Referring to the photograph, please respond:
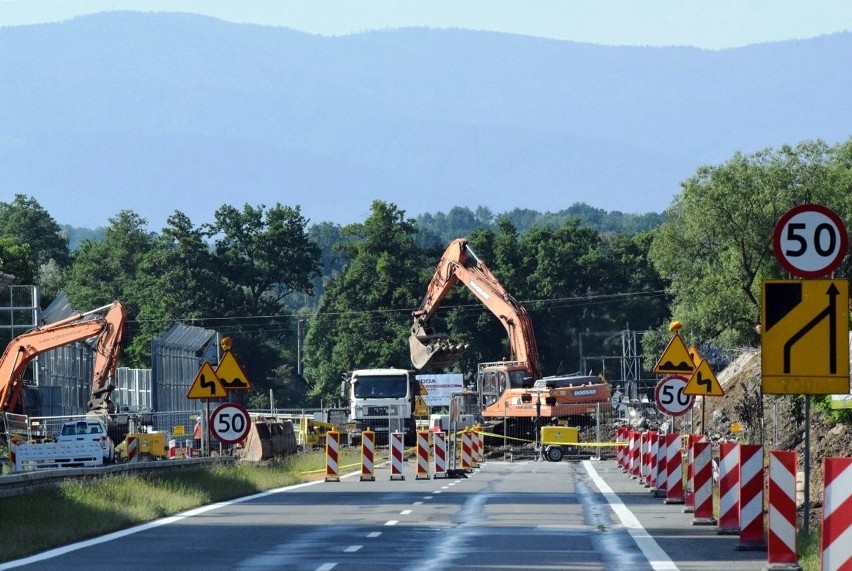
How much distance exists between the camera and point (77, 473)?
2403cm

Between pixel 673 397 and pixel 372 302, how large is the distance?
83.5 meters

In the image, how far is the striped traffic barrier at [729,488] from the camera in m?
18.0

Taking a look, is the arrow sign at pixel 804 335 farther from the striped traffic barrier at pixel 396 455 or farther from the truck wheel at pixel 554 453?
the truck wheel at pixel 554 453

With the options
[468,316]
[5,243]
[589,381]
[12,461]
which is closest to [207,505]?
[12,461]

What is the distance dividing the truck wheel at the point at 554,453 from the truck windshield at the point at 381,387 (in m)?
9.64

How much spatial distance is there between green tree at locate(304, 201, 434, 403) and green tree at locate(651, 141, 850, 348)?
39357mm

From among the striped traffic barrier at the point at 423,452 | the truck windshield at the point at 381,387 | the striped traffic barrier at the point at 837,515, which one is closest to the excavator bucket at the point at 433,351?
the truck windshield at the point at 381,387

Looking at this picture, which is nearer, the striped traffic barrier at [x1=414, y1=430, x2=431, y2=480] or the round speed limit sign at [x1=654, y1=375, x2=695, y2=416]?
the round speed limit sign at [x1=654, y1=375, x2=695, y2=416]

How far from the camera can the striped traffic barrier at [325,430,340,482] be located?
33.7 meters

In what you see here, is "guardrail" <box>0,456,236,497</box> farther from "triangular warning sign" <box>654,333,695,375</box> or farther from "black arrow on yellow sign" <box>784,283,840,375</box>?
"black arrow on yellow sign" <box>784,283,840,375</box>

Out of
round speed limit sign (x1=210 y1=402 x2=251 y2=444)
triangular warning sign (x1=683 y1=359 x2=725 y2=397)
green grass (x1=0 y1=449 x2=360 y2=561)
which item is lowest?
green grass (x1=0 y1=449 x2=360 y2=561)

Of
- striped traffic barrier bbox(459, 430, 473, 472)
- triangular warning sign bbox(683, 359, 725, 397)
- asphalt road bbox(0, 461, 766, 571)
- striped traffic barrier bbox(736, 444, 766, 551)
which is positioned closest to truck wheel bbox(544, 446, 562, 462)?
striped traffic barrier bbox(459, 430, 473, 472)

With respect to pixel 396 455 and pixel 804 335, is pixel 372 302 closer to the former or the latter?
pixel 396 455

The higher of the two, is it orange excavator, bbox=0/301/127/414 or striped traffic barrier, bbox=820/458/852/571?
orange excavator, bbox=0/301/127/414
